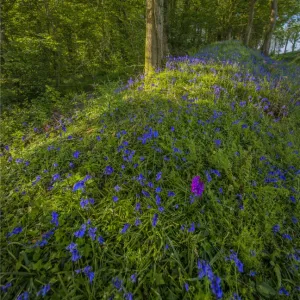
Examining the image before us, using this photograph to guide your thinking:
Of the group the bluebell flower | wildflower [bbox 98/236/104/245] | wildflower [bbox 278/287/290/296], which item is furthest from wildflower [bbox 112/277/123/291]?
wildflower [bbox 278/287/290/296]

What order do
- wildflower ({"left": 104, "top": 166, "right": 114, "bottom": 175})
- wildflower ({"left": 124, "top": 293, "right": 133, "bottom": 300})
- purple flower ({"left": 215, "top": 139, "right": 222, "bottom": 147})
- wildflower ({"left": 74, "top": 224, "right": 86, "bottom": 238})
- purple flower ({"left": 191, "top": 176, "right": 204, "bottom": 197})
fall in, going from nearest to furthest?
wildflower ({"left": 124, "top": 293, "right": 133, "bottom": 300}) < wildflower ({"left": 74, "top": 224, "right": 86, "bottom": 238}) < purple flower ({"left": 191, "top": 176, "right": 204, "bottom": 197}) < wildflower ({"left": 104, "top": 166, "right": 114, "bottom": 175}) < purple flower ({"left": 215, "top": 139, "right": 222, "bottom": 147})

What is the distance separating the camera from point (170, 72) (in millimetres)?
4695

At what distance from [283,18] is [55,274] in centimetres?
2814

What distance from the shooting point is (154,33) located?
4.88 meters

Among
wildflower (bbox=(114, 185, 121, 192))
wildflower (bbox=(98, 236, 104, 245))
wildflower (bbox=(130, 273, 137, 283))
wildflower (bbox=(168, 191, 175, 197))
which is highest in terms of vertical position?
wildflower (bbox=(114, 185, 121, 192))

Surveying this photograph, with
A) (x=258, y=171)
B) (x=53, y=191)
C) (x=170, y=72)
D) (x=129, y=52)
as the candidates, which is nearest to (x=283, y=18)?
(x=129, y=52)

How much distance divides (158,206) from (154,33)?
15.7ft

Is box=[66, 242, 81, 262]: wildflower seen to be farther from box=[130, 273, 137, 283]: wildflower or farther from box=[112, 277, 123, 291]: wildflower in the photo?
box=[130, 273, 137, 283]: wildflower

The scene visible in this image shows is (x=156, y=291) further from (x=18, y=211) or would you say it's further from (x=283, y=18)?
(x=283, y=18)

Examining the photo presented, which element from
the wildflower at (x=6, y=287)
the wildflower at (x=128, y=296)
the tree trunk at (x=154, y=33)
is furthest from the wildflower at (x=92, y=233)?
the tree trunk at (x=154, y=33)

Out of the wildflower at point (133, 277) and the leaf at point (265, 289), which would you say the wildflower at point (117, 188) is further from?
the leaf at point (265, 289)

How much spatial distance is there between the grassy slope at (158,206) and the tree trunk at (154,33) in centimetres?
249

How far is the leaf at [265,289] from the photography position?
1358mm

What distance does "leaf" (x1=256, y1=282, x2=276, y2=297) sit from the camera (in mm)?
1358
